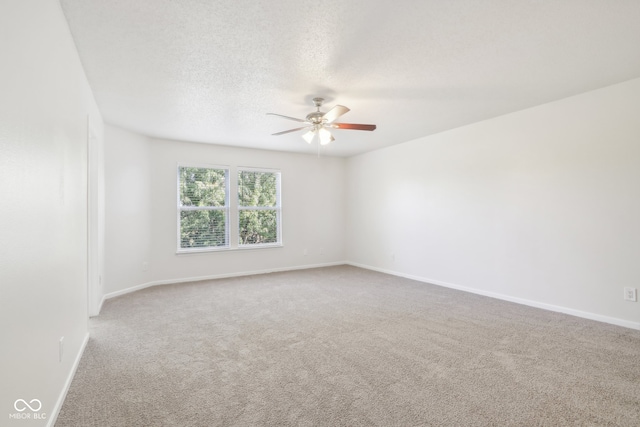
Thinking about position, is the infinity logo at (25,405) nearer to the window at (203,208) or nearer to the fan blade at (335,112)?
the fan blade at (335,112)

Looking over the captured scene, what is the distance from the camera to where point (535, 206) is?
390 cm

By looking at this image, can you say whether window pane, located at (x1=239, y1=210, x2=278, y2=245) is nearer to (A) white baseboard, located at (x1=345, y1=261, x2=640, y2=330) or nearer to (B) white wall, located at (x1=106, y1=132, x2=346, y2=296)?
(B) white wall, located at (x1=106, y1=132, x2=346, y2=296)

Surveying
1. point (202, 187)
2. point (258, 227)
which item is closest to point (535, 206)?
point (258, 227)

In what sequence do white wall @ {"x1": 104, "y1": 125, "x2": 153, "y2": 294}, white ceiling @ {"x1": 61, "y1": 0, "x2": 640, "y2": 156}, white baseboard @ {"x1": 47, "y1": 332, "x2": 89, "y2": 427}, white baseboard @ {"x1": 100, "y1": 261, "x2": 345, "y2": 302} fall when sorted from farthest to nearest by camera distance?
white baseboard @ {"x1": 100, "y1": 261, "x2": 345, "y2": 302}, white wall @ {"x1": 104, "y1": 125, "x2": 153, "y2": 294}, white ceiling @ {"x1": 61, "y1": 0, "x2": 640, "y2": 156}, white baseboard @ {"x1": 47, "y1": 332, "x2": 89, "y2": 427}

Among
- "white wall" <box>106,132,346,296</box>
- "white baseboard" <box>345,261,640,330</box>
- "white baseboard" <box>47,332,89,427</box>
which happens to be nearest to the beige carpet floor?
"white baseboard" <box>47,332,89,427</box>

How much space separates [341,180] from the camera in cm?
714

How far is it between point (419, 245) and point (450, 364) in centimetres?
310

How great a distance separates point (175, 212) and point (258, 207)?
1.50 metres

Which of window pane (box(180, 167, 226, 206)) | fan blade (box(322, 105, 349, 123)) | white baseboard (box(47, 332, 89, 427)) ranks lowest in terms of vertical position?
white baseboard (box(47, 332, 89, 427))

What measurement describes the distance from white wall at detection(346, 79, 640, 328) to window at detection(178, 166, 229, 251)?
322cm

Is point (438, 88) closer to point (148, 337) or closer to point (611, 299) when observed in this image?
point (611, 299)

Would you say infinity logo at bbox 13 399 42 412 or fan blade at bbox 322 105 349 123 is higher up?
fan blade at bbox 322 105 349 123

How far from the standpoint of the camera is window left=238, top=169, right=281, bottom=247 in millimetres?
6051

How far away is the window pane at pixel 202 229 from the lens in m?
5.52
